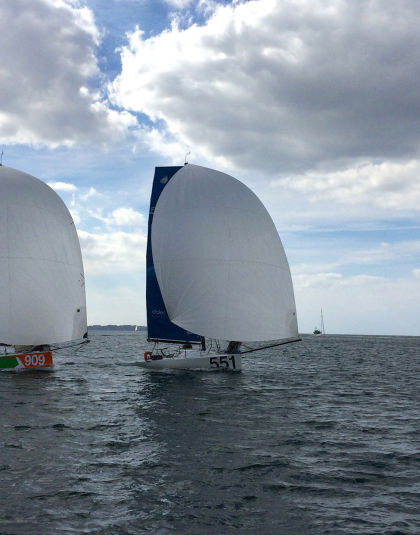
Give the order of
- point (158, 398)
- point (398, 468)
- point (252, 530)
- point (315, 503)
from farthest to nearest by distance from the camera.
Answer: point (158, 398)
point (398, 468)
point (315, 503)
point (252, 530)

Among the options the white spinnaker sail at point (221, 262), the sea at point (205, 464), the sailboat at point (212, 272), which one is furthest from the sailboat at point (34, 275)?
the white spinnaker sail at point (221, 262)

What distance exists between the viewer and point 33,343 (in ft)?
80.0

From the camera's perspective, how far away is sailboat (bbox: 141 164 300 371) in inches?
940

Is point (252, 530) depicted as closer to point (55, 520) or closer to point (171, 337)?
point (55, 520)

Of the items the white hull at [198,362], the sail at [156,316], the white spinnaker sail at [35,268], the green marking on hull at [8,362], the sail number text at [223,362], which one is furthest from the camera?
the sail at [156,316]

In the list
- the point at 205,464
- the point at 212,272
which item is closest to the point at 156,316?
the point at 212,272

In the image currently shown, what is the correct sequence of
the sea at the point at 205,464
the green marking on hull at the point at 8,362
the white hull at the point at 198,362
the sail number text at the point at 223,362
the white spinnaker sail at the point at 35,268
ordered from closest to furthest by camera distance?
the sea at the point at 205,464
the white spinnaker sail at the point at 35,268
the green marking on hull at the point at 8,362
the white hull at the point at 198,362
the sail number text at the point at 223,362

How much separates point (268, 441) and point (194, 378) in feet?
42.8

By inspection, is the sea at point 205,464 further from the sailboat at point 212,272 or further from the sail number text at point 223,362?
the sail number text at point 223,362

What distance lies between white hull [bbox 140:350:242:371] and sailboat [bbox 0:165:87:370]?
16.0 feet

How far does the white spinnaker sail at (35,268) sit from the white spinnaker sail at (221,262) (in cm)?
509

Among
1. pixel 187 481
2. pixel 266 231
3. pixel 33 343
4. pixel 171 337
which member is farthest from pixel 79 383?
pixel 187 481

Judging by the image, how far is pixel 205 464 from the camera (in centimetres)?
1002

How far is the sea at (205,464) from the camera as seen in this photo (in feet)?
23.7
